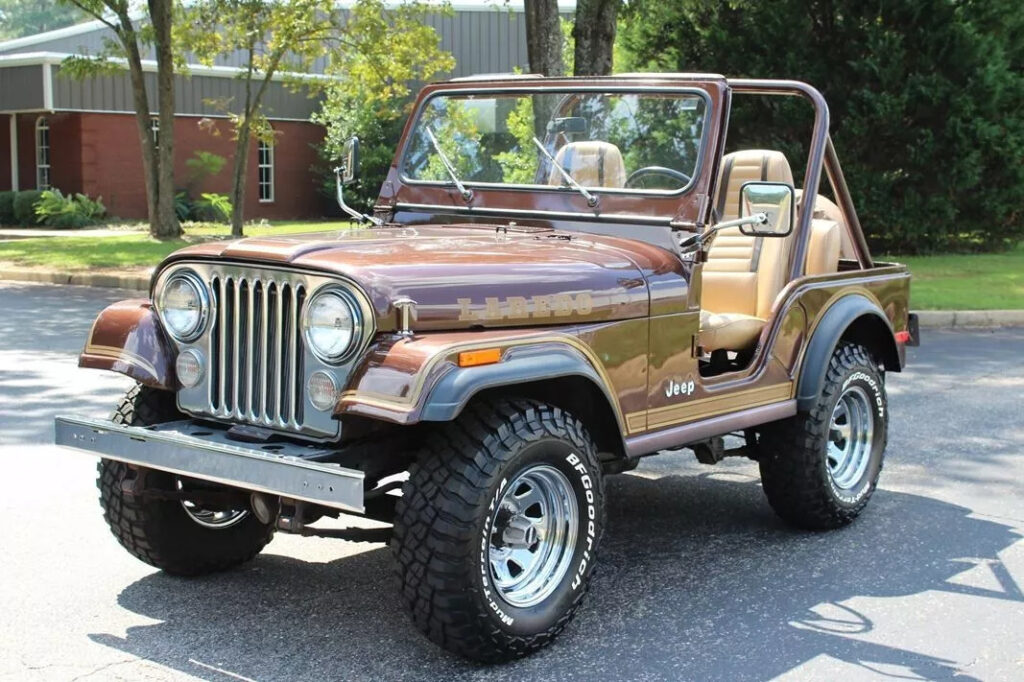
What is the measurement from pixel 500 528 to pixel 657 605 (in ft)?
2.85

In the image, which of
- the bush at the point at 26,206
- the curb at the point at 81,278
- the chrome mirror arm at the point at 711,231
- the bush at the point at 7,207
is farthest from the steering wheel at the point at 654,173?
the bush at the point at 7,207

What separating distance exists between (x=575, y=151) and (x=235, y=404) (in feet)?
6.64

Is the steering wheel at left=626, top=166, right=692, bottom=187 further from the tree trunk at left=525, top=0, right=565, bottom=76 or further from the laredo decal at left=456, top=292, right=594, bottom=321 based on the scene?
the tree trunk at left=525, top=0, right=565, bottom=76

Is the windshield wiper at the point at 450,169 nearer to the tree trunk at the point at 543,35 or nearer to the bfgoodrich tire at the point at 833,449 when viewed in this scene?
the bfgoodrich tire at the point at 833,449

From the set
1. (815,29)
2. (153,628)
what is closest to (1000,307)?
(815,29)

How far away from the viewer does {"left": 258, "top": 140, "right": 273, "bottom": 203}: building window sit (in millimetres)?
33812

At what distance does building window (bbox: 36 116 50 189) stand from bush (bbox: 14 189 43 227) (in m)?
1.92

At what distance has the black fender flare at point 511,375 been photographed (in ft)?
12.4

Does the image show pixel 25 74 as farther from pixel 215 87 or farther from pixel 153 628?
pixel 153 628

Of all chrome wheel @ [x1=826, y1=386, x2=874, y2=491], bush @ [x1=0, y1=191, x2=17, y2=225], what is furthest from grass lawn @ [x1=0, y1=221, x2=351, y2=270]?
chrome wheel @ [x1=826, y1=386, x2=874, y2=491]

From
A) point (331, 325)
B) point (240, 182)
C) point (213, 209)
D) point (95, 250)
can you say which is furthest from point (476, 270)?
point (213, 209)

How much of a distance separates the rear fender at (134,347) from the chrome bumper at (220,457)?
0.19 meters

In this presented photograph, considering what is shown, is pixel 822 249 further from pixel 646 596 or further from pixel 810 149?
pixel 646 596

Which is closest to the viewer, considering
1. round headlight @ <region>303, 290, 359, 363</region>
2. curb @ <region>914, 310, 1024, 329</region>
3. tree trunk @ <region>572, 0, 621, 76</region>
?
round headlight @ <region>303, 290, 359, 363</region>
